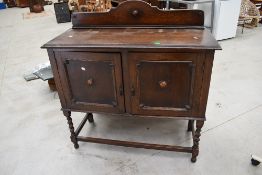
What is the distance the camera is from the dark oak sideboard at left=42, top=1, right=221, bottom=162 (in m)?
1.21

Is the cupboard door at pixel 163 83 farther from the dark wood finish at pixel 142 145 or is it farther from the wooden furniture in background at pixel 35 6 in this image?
the wooden furniture in background at pixel 35 6

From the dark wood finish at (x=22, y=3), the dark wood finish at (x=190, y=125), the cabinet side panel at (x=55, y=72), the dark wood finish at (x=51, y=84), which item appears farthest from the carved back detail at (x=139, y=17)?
the dark wood finish at (x=22, y=3)

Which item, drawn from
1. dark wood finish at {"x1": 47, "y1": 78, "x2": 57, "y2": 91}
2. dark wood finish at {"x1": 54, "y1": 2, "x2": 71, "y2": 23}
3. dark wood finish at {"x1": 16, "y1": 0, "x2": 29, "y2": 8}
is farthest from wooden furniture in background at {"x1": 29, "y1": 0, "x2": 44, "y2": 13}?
dark wood finish at {"x1": 47, "y1": 78, "x2": 57, "y2": 91}

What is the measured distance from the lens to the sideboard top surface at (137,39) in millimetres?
1185

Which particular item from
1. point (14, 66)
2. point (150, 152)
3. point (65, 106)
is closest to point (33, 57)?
point (14, 66)

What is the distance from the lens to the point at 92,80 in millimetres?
1364

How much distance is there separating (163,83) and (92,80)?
1.45 ft

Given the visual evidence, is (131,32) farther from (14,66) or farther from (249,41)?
(249,41)

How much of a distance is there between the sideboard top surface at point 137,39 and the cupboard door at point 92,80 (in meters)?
0.07

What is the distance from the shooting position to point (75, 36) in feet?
4.71

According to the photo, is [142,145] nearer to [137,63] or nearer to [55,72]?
[137,63]

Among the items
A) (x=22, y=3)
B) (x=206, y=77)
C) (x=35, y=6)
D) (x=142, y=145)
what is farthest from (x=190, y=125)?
(x=22, y=3)

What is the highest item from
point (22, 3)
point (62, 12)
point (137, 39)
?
point (137, 39)

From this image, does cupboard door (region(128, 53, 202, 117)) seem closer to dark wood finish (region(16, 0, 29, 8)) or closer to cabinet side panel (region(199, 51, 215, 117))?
cabinet side panel (region(199, 51, 215, 117))
